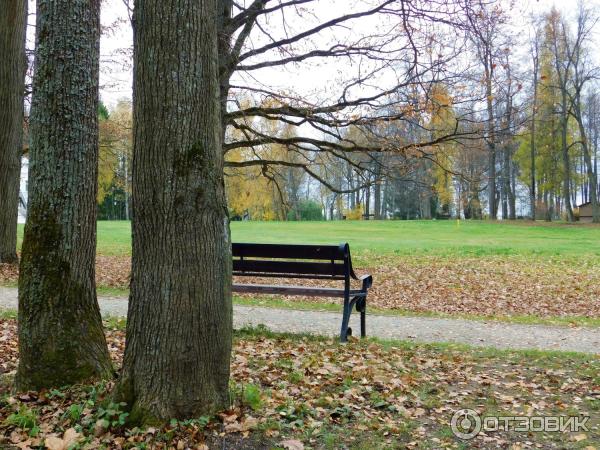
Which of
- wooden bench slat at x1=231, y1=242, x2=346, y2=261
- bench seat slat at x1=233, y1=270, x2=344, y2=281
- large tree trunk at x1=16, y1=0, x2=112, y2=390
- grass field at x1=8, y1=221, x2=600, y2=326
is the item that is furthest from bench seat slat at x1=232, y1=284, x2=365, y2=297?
large tree trunk at x1=16, y1=0, x2=112, y2=390

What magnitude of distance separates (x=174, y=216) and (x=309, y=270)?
4.21 metres

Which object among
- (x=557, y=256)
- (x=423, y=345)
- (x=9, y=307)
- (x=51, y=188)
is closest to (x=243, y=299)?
(x=9, y=307)

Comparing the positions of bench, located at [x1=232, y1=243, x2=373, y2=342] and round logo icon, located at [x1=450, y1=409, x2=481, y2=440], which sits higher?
bench, located at [x1=232, y1=243, x2=373, y2=342]

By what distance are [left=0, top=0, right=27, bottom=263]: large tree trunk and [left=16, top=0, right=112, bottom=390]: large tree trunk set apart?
33.2 feet

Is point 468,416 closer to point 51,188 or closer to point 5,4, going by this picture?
point 51,188

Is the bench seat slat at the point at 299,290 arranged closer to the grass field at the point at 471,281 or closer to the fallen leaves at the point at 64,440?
the grass field at the point at 471,281

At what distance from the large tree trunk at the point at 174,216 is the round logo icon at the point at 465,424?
169 cm

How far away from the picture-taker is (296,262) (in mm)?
7695

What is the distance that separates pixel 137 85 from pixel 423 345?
4925 millimetres

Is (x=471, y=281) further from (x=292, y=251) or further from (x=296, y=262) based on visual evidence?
(x=292, y=251)

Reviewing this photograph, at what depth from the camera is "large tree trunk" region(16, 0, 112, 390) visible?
4.25 meters

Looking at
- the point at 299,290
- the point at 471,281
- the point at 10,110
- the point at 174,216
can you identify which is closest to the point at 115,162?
the point at 10,110

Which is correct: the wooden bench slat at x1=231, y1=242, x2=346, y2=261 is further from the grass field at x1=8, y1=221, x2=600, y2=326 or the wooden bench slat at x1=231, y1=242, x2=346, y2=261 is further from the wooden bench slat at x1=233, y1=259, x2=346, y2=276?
the grass field at x1=8, y1=221, x2=600, y2=326

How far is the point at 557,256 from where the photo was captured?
2039 cm
